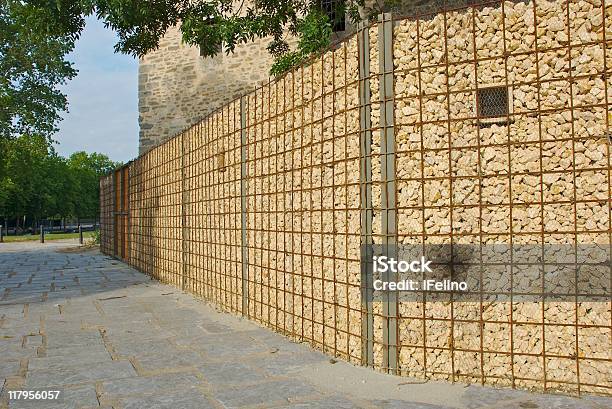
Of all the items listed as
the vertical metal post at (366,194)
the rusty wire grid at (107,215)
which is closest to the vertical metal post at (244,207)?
the vertical metal post at (366,194)

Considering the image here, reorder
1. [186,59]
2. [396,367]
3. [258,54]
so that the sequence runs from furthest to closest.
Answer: [186,59] < [258,54] < [396,367]

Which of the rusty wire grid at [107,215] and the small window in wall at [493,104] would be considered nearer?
the small window in wall at [493,104]

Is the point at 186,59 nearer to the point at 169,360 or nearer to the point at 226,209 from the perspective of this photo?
the point at 226,209

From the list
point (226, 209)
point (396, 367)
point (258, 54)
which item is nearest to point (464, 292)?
point (396, 367)

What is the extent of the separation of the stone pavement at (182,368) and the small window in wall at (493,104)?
1870 mm

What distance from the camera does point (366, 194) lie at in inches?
177

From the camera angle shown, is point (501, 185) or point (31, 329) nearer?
point (501, 185)

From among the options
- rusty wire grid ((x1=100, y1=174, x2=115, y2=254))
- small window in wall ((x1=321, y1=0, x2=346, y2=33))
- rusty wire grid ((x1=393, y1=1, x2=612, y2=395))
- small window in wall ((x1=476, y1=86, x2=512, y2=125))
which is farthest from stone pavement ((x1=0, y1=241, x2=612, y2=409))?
rusty wire grid ((x1=100, y1=174, x2=115, y2=254))

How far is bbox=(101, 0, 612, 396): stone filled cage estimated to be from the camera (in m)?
3.83

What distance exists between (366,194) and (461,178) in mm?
734

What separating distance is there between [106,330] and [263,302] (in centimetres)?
172

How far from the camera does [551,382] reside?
386 centimetres

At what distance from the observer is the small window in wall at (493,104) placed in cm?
404

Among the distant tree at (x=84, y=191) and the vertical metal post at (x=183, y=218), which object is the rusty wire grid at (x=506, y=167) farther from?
the distant tree at (x=84, y=191)
